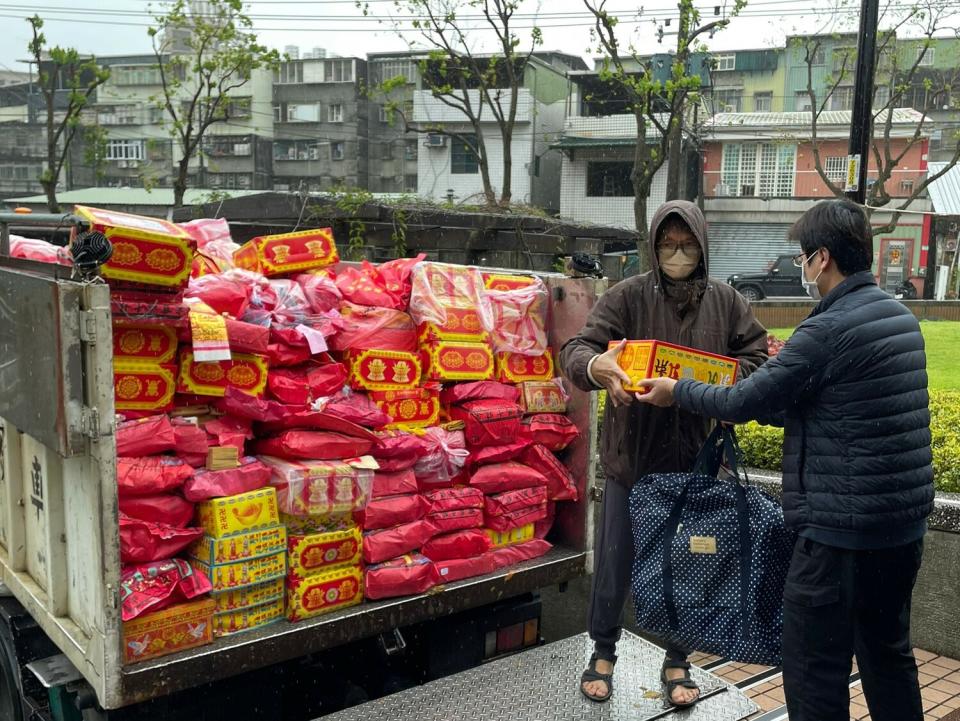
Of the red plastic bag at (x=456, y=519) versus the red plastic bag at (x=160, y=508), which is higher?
the red plastic bag at (x=160, y=508)

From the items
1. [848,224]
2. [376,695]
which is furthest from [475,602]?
[848,224]

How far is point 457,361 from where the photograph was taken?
3.97m

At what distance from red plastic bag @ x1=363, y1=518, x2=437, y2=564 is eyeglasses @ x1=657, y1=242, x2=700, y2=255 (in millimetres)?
1446

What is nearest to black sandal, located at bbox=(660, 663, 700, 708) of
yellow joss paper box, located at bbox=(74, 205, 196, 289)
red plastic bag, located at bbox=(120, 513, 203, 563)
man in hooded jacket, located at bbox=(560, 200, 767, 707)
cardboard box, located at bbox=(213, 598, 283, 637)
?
man in hooded jacket, located at bbox=(560, 200, 767, 707)

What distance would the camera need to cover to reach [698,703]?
344 centimetres

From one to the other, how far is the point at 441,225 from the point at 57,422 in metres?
8.39

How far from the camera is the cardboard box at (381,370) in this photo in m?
3.79

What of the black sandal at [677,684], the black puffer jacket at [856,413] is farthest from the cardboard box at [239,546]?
the black puffer jacket at [856,413]

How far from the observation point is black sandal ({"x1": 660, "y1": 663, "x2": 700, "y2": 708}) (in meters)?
3.41

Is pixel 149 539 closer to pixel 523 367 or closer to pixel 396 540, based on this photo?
pixel 396 540

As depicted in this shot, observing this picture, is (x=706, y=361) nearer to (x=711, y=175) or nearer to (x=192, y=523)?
(x=192, y=523)

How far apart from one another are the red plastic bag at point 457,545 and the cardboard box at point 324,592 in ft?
1.09

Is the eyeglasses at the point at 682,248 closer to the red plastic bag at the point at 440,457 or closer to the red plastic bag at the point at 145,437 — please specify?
the red plastic bag at the point at 440,457

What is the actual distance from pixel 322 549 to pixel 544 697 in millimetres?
1010
